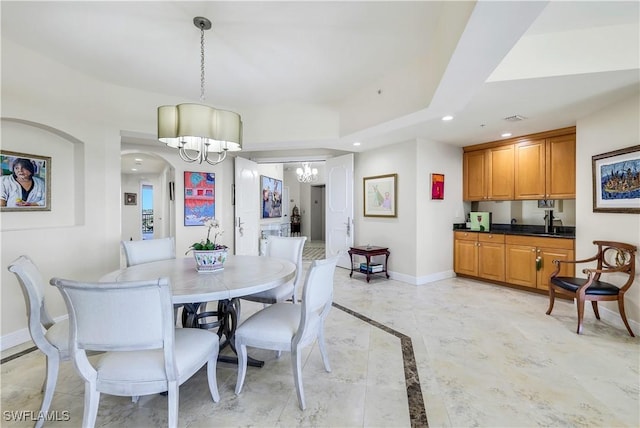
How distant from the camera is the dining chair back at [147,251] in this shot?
2.67 m

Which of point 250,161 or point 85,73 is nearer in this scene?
point 85,73

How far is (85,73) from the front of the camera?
3.04 meters

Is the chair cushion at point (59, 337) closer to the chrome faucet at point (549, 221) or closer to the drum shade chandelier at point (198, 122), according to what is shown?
the drum shade chandelier at point (198, 122)

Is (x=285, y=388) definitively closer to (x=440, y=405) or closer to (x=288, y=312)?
(x=288, y=312)

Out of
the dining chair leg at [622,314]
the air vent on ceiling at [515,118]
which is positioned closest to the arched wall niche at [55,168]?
the air vent on ceiling at [515,118]

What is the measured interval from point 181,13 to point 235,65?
0.78m

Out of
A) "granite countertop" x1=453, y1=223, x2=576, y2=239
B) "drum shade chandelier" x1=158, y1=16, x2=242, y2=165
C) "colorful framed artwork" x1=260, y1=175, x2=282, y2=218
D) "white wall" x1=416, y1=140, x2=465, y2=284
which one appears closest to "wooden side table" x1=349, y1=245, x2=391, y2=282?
"white wall" x1=416, y1=140, x2=465, y2=284

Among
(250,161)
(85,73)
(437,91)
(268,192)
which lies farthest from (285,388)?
(268,192)

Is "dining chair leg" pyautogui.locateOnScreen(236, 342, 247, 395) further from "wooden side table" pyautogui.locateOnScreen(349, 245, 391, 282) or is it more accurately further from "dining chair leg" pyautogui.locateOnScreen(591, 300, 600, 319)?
"dining chair leg" pyautogui.locateOnScreen(591, 300, 600, 319)

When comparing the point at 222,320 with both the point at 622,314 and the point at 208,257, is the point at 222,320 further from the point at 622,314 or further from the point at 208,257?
the point at 622,314

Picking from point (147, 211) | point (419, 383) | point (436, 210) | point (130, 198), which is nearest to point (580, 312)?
point (419, 383)

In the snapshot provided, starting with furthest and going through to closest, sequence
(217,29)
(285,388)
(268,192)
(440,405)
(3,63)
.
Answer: (268,192), (3,63), (217,29), (285,388), (440,405)

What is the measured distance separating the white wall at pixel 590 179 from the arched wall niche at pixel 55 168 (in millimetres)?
5562

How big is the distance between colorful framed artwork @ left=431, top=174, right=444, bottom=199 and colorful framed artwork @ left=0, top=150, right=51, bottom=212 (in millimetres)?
→ 4883
